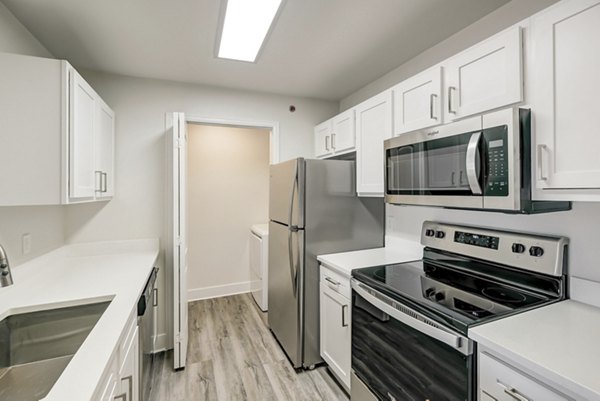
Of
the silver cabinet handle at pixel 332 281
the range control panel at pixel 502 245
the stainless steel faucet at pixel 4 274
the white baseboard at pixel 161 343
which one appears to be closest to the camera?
the stainless steel faucet at pixel 4 274

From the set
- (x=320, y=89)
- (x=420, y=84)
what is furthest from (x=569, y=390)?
(x=320, y=89)

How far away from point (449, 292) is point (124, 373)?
155 cm

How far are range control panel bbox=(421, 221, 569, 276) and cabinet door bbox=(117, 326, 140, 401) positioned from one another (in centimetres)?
184

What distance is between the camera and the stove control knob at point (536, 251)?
1.34m

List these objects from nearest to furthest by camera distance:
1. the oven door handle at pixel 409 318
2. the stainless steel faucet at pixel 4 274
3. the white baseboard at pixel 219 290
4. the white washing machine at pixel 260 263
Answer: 1. the stainless steel faucet at pixel 4 274
2. the oven door handle at pixel 409 318
3. the white washing machine at pixel 260 263
4. the white baseboard at pixel 219 290

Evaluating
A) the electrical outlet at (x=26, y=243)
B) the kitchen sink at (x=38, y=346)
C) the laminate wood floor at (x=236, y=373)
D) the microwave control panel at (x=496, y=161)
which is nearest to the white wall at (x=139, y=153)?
the laminate wood floor at (x=236, y=373)

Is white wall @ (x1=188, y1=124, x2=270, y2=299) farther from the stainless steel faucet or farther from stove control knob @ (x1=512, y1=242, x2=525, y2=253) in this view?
stove control knob @ (x1=512, y1=242, x2=525, y2=253)

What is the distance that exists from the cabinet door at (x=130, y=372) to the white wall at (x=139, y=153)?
1.23 metres

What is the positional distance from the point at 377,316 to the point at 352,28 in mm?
1764

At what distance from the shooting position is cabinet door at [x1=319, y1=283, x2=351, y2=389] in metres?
1.89

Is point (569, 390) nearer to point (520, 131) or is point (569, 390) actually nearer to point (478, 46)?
point (520, 131)

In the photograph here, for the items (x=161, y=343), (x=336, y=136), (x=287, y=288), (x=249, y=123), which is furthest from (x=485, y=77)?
(x=161, y=343)

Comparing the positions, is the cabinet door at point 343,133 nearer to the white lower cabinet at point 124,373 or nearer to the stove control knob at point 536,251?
the stove control knob at point 536,251

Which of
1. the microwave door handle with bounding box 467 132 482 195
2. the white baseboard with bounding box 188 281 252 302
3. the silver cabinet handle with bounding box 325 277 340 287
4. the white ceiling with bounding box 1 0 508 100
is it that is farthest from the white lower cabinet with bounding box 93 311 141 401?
the white baseboard with bounding box 188 281 252 302
